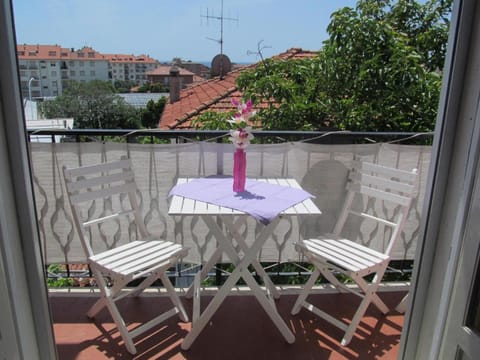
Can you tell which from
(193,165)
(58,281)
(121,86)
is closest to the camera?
(193,165)

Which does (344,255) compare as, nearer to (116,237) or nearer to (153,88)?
(116,237)

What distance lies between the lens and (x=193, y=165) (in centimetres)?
259

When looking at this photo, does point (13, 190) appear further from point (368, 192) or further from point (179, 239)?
point (368, 192)

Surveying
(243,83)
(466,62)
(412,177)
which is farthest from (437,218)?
(243,83)

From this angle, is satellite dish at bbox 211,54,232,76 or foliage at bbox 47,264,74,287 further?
satellite dish at bbox 211,54,232,76

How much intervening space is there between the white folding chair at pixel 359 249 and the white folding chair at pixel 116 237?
803 mm

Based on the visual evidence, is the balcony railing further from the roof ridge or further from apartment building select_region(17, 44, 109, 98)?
apartment building select_region(17, 44, 109, 98)

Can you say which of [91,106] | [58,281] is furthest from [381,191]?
[91,106]

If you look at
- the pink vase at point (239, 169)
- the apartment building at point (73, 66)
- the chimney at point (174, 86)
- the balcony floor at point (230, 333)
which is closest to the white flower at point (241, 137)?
the pink vase at point (239, 169)

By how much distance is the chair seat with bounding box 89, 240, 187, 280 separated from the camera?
2059mm

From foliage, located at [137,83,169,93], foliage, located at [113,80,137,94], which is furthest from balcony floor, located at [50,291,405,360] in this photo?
foliage, located at [137,83,169,93]

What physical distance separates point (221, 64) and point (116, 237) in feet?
30.2

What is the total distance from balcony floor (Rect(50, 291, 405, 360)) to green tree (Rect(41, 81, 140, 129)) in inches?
438

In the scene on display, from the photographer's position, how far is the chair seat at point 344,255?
214 cm
